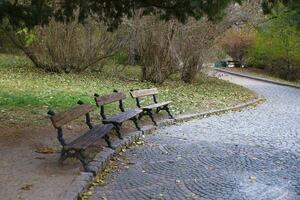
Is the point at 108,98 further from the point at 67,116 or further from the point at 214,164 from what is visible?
the point at 214,164

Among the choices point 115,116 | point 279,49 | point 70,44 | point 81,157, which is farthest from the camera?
point 279,49

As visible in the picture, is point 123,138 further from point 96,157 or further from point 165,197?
point 165,197

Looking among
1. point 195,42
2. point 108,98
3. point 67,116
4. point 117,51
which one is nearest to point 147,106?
point 108,98

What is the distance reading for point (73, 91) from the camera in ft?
55.0

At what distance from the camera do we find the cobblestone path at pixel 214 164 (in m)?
6.39

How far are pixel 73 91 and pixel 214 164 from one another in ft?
31.4

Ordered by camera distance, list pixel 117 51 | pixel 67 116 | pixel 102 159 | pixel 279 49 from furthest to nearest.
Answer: pixel 279 49, pixel 117 51, pixel 102 159, pixel 67 116

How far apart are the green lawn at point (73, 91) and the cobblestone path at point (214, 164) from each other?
8.23ft

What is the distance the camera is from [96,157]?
24.8 feet

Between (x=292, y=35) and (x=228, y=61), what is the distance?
14412mm

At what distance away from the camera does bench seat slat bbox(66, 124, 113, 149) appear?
23.2ft

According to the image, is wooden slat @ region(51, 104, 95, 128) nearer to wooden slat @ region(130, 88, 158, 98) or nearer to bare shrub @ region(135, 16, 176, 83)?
wooden slat @ region(130, 88, 158, 98)

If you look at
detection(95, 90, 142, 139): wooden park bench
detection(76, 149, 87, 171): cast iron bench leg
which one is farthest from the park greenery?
detection(76, 149, 87, 171): cast iron bench leg

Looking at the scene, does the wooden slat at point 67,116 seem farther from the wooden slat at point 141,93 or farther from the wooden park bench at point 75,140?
the wooden slat at point 141,93
